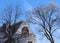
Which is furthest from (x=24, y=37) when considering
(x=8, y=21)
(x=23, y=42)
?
(x=8, y=21)

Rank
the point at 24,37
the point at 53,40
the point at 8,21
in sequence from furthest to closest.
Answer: the point at 24,37
the point at 8,21
the point at 53,40

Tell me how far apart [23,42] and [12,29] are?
19.1 ft

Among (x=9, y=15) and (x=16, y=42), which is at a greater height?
(x=9, y=15)

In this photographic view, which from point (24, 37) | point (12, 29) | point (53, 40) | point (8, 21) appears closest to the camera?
point (53, 40)

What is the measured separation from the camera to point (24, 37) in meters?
70.4

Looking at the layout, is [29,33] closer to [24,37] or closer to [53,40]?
[24,37]

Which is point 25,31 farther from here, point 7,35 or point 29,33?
point 7,35

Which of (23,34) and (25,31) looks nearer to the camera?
(23,34)

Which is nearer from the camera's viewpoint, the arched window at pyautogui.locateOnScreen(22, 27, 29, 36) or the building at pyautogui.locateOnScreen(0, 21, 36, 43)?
the building at pyautogui.locateOnScreen(0, 21, 36, 43)

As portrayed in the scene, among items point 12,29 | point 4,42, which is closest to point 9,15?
point 12,29

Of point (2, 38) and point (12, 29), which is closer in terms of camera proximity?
point (12, 29)

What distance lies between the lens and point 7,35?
6259cm

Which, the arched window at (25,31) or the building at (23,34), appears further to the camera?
the arched window at (25,31)

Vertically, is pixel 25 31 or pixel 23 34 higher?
pixel 25 31
